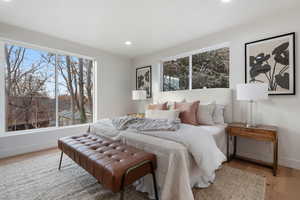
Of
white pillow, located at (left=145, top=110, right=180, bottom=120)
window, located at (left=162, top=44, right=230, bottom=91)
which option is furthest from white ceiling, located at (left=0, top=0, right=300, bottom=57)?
white pillow, located at (left=145, top=110, right=180, bottom=120)

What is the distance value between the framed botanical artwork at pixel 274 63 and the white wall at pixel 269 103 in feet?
0.26

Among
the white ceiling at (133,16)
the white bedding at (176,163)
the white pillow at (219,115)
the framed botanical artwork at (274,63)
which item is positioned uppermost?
the white ceiling at (133,16)

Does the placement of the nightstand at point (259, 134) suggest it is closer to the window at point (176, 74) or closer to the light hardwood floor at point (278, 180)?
the light hardwood floor at point (278, 180)

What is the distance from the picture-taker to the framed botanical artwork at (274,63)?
7.68ft

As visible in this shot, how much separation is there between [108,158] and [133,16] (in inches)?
90.6

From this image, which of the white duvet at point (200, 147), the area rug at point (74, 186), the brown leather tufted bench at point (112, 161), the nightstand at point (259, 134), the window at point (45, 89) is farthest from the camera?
the window at point (45, 89)

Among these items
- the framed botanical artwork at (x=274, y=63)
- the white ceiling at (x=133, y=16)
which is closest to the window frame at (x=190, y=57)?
the white ceiling at (x=133, y=16)

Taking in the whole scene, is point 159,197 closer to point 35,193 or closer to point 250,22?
point 35,193

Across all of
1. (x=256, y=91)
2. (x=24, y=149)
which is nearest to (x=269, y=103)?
(x=256, y=91)

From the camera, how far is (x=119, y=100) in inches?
189

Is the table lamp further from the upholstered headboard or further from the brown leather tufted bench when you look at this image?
the brown leather tufted bench

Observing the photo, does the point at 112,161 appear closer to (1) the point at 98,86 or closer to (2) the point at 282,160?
(2) the point at 282,160

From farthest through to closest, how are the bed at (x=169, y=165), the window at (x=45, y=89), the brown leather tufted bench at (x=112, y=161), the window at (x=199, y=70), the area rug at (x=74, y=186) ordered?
the window at (x=199, y=70), the window at (x=45, y=89), the area rug at (x=74, y=186), the bed at (x=169, y=165), the brown leather tufted bench at (x=112, y=161)

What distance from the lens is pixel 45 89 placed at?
11.3 feet
